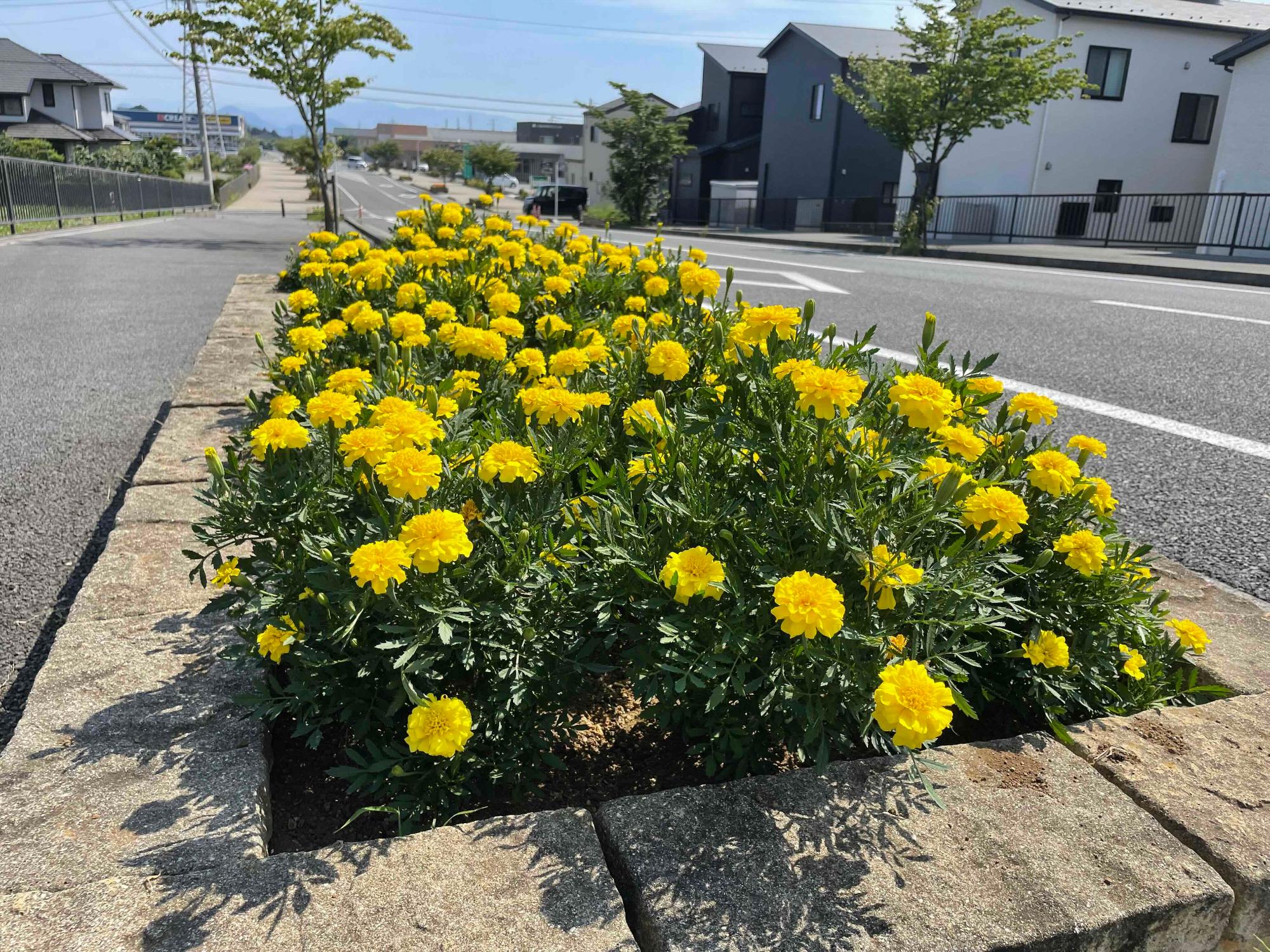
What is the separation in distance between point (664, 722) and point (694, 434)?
0.59 m

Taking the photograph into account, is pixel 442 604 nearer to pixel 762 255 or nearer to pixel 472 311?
pixel 472 311

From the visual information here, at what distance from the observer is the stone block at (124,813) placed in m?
1.41

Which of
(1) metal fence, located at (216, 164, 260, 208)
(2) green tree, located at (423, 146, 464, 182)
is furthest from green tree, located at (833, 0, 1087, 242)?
(2) green tree, located at (423, 146, 464, 182)

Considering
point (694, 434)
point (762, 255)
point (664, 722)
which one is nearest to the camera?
point (664, 722)

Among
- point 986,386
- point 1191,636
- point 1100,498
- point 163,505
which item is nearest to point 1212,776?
point 1191,636

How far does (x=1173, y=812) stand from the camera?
62.0 inches

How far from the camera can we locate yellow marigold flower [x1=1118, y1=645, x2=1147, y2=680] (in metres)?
1.91

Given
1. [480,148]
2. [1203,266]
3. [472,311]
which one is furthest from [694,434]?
[480,148]

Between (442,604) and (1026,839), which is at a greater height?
(442,604)

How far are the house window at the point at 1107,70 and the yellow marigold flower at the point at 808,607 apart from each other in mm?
Result: 28273

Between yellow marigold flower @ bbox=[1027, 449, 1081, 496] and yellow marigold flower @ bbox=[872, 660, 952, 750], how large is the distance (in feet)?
2.16

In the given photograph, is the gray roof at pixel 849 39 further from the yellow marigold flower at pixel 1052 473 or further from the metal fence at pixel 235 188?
the yellow marigold flower at pixel 1052 473

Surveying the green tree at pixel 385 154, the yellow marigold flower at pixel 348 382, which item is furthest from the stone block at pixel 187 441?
the green tree at pixel 385 154

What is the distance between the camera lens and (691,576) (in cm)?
150
